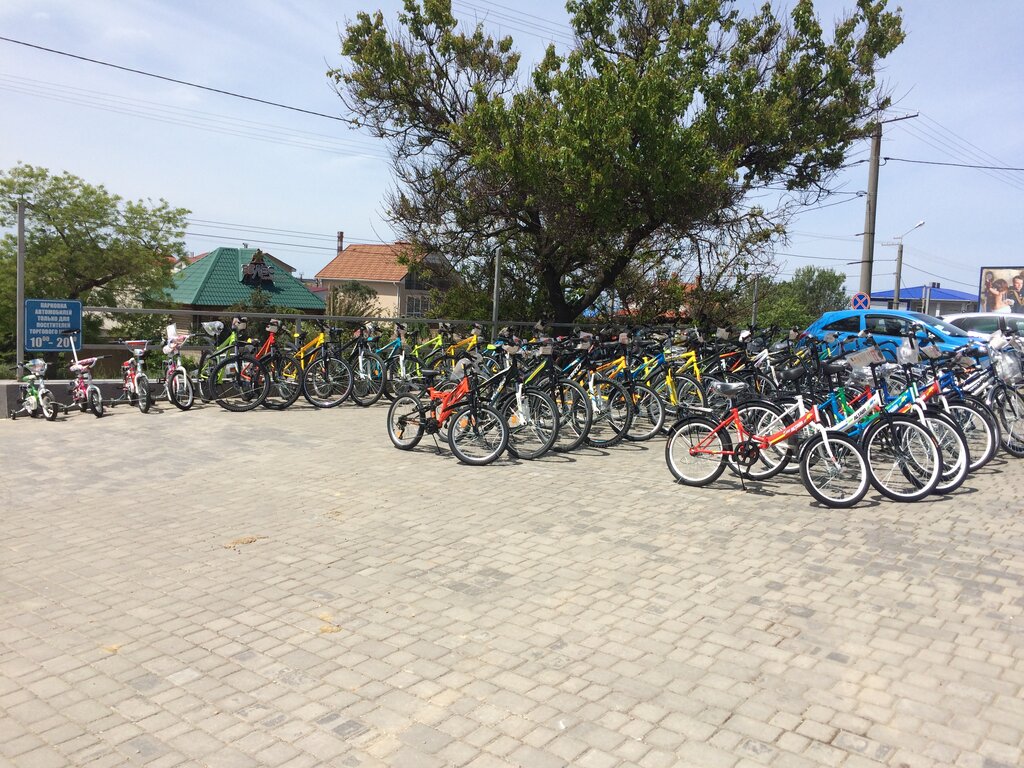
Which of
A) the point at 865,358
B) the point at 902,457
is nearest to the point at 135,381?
the point at 865,358

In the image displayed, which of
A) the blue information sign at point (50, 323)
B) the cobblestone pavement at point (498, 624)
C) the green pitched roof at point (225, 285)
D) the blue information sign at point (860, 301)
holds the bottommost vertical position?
the cobblestone pavement at point (498, 624)

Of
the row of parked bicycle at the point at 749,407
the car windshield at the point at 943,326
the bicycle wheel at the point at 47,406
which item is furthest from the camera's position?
the car windshield at the point at 943,326

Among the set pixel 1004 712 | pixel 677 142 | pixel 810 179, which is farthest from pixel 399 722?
pixel 810 179

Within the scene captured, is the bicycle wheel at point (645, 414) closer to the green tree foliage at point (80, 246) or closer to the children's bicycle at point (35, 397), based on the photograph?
the children's bicycle at point (35, 397)

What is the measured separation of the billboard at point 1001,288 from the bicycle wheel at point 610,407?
32922mm

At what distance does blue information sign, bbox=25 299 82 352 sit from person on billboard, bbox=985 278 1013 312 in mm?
36789

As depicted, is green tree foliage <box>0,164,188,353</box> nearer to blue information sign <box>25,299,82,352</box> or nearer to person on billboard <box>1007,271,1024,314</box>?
blue information sign <box>25,299,82,352</box>

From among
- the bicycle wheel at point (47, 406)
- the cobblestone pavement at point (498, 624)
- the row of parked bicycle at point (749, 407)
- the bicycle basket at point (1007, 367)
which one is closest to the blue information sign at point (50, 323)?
the bicycle wheel at point (47, 406)

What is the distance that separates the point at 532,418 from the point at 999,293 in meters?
35.4

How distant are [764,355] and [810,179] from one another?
27.2ft

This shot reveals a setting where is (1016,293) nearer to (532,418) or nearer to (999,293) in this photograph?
(999,293)

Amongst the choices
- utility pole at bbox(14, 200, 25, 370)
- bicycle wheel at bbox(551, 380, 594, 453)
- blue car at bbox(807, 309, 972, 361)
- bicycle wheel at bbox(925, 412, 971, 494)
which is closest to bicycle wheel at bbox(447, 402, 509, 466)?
bicycle wheel at bbox(551, 380, 594, 453)

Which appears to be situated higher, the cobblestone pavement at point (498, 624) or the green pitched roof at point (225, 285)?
the green pitched roof at point (225, 285)

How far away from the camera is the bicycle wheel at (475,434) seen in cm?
769
